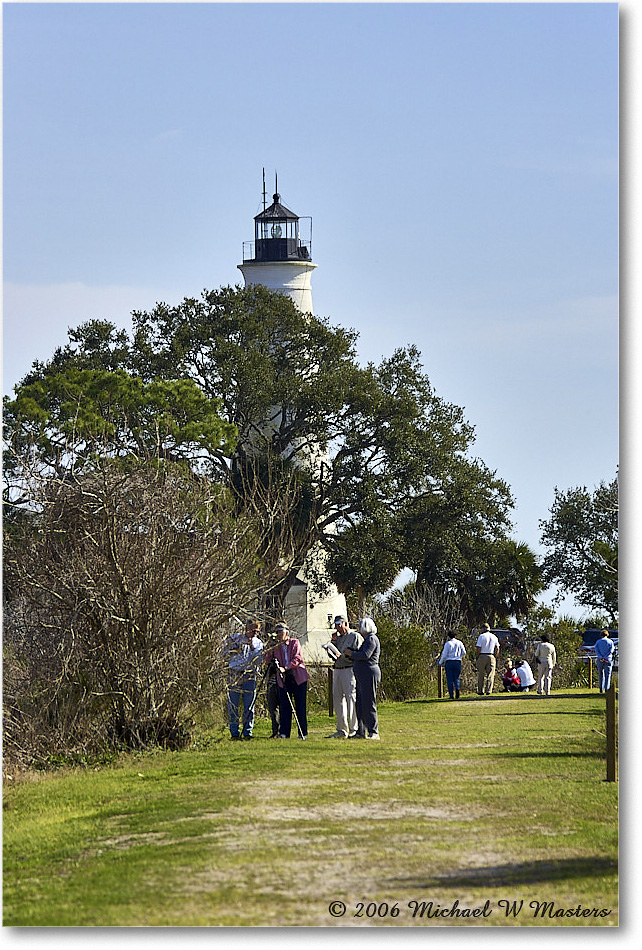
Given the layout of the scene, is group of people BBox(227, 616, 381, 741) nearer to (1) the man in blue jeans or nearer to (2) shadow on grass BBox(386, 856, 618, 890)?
(1) the man in blue jeans

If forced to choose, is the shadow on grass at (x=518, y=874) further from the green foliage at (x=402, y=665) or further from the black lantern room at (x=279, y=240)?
the black lantern room at (x=279, y=240)

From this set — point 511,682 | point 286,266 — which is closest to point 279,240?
point 286,266

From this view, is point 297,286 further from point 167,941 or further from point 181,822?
point 167,941

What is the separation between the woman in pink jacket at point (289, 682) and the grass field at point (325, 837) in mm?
1010

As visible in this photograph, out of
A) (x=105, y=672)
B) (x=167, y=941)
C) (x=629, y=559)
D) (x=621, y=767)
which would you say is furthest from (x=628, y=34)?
(x=105, y=672)

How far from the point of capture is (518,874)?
29.1 ft

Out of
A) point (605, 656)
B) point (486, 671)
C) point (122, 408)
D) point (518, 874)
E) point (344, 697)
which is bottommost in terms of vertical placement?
point (518, 874)

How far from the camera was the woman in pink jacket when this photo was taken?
17844 mm

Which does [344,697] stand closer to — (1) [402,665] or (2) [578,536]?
(1) [402,665]

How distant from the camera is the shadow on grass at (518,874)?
28.4 feet

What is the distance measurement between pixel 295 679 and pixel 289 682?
9cm

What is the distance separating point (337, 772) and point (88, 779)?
2825mm

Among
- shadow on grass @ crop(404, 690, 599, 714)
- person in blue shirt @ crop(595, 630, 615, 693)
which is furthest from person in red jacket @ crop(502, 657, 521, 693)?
person in blue shirt @ crop(595, 630, 615, 693)

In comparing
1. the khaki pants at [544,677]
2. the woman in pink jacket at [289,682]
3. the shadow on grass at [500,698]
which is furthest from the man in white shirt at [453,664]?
the woman in pink jacket at [289,682]
